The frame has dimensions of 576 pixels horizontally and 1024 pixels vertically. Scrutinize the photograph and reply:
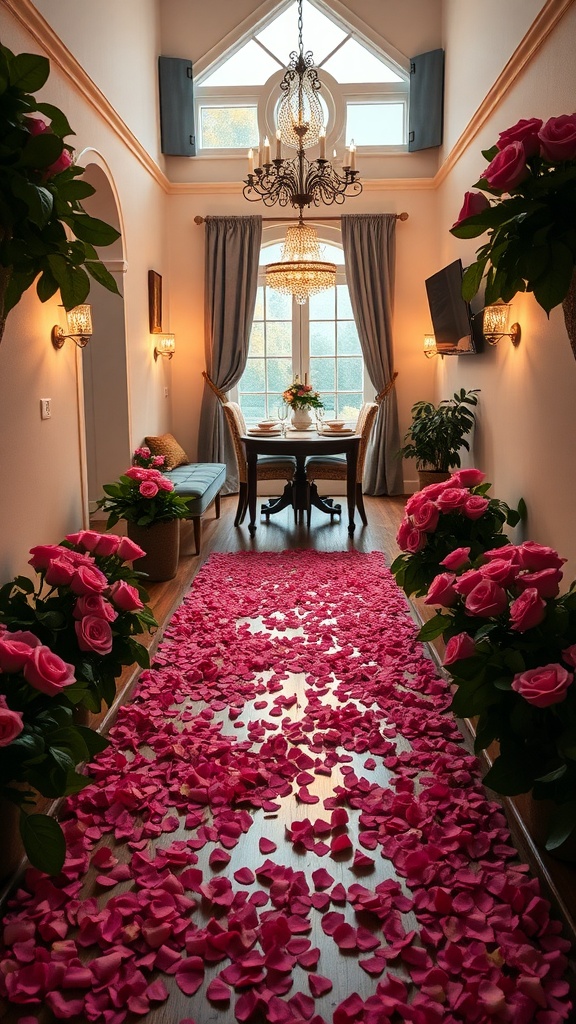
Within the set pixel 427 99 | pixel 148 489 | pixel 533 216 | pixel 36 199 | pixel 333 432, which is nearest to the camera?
pixel 36 199

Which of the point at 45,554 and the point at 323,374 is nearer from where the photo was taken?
the point at 45,554

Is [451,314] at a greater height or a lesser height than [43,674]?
greater

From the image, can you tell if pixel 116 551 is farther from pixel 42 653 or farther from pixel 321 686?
pixel 321 686

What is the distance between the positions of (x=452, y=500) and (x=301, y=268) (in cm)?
322

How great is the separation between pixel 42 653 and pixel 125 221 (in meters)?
4.65

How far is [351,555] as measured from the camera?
5.70 m

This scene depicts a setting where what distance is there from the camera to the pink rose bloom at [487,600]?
2281 mm

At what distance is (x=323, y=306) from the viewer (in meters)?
8.15

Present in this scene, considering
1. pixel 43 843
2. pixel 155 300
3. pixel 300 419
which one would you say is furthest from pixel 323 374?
pixel 43 843

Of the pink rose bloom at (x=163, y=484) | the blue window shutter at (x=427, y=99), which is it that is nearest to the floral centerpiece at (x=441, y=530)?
the pink rose bloom at (x=163, y=484)

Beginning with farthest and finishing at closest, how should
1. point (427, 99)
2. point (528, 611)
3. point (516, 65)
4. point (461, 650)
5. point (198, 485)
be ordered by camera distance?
point (427, 99)
point (198, 485)
point (516, 65)
point (461, 650)
point (528, 611)

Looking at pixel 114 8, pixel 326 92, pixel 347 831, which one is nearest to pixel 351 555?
pixel 347 831

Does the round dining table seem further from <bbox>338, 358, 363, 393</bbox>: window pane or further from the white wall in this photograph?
<bbox>338, 358, 363, 393</bbox>: window pane

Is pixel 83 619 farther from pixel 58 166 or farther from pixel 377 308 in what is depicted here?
pixel 377 308
